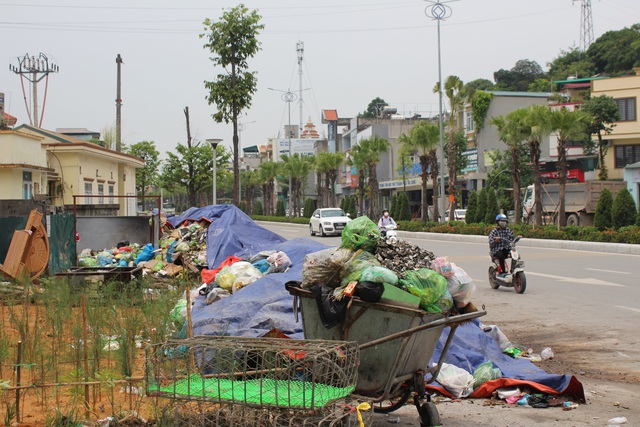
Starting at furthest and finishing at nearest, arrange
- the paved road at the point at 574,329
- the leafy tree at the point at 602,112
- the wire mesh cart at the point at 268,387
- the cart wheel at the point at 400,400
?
the leafy tree at the point at 602,112 < the paved road at the point at 574,329 < the cart wheel at the point at 400,400 < the wire mesh cart at the point at 268,387

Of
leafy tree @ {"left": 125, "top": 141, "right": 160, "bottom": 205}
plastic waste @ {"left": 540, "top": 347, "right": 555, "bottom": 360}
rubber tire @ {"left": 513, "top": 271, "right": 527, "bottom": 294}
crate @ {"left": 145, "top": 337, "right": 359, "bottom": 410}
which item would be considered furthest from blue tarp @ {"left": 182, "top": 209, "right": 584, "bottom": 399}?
leafy tree @ {"left": 125, "top": 141, "right": 160, "bottom": 205}

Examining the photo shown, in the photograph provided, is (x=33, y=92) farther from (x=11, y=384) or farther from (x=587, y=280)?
(x=11, y=384)

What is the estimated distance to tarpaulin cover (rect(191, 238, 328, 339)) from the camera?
7707mm

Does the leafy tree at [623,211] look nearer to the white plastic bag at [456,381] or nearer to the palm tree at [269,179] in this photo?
the white plastic bag at [456,381]

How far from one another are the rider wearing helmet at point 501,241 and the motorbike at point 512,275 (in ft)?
0.28

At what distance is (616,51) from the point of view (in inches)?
3031

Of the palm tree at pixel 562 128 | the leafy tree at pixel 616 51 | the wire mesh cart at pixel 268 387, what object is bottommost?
the wire mesh cart at pixel 268 387

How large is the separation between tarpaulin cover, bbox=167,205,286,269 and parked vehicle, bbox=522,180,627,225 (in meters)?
23.5

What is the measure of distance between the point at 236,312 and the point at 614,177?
48.2 metres

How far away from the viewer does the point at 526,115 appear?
117 ft

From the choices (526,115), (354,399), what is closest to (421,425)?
(354,399)

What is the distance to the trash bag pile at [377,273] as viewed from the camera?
17.5ft

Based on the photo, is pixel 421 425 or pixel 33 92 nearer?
pixel 421 425

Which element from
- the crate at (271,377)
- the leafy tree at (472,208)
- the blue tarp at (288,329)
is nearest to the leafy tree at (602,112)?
the leafy tree at (472,208)
